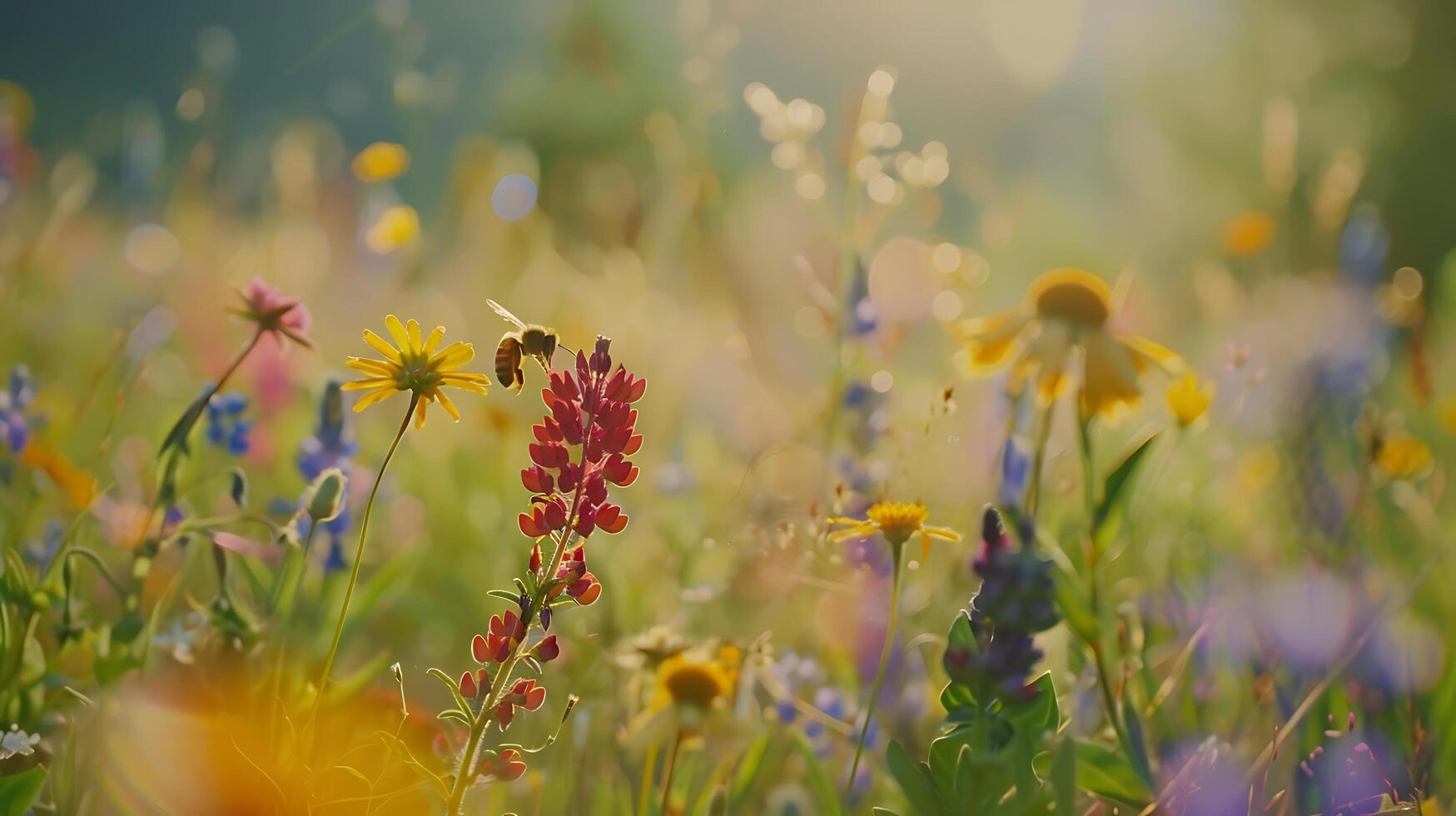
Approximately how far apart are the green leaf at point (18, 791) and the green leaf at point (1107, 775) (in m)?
0.82

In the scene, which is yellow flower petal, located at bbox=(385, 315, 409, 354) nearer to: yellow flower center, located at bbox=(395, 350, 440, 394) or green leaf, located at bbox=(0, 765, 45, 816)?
yellow flower center, located at bbox=(395, 350, 440, 394)

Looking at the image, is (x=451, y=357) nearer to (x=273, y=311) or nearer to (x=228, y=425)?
(x=273, y=311)

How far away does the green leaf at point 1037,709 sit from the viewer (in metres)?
0.81

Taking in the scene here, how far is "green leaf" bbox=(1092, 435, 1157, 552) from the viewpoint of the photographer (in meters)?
0.94

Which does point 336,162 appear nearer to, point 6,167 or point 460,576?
point 6,167

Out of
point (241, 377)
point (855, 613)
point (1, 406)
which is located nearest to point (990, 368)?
point (855, 613)

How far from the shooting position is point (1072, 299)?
4.09 feet

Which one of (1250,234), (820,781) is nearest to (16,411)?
(820,781)

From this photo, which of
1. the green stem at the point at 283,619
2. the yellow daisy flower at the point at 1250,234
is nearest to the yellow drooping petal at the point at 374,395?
the green stem at the point at 283,619

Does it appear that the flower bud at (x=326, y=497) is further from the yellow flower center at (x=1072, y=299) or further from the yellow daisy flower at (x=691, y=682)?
the yellow flower center at (x=1072, y=299)

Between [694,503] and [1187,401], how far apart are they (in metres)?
0.94

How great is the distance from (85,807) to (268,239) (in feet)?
5.33

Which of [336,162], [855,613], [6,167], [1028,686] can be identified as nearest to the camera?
[1028,686]

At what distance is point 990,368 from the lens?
122 cm
